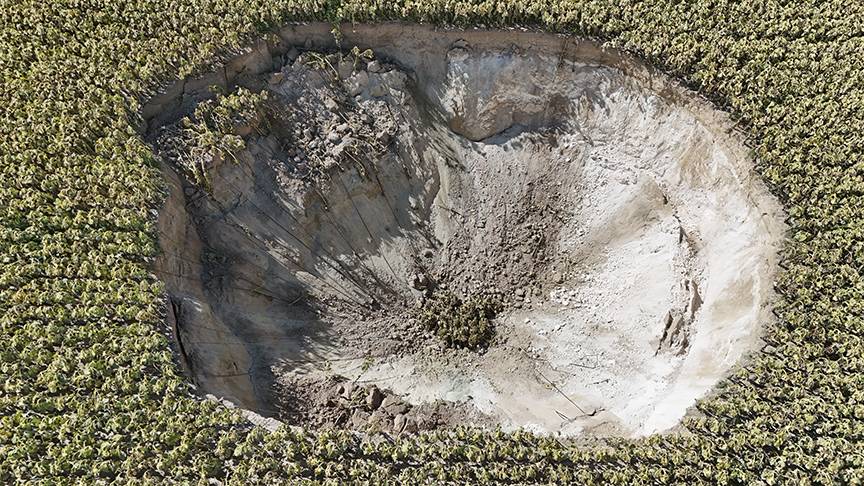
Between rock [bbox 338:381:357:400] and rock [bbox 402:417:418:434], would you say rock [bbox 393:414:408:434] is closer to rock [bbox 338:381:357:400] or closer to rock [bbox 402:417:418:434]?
rock [bbox 402:417:418:434]

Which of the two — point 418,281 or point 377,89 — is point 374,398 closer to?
point 418,281

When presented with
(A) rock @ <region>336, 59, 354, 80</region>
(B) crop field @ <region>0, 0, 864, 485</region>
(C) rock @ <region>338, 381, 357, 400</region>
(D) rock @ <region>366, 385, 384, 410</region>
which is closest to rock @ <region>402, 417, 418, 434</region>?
(B) crop field @ <region>0, 0, 864, 485</region>

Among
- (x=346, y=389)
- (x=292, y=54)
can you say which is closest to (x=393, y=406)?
(x=346, y=389)

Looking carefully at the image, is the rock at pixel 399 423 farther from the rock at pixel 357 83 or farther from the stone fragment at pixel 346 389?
the rock at pixel 357 83

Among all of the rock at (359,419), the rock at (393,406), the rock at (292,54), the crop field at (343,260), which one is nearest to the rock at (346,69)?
the crop field at (343,260)

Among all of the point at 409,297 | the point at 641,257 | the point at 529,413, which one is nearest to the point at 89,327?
the point at 409,297

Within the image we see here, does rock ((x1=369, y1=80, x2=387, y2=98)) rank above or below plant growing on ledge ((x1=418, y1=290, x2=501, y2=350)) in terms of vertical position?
above
